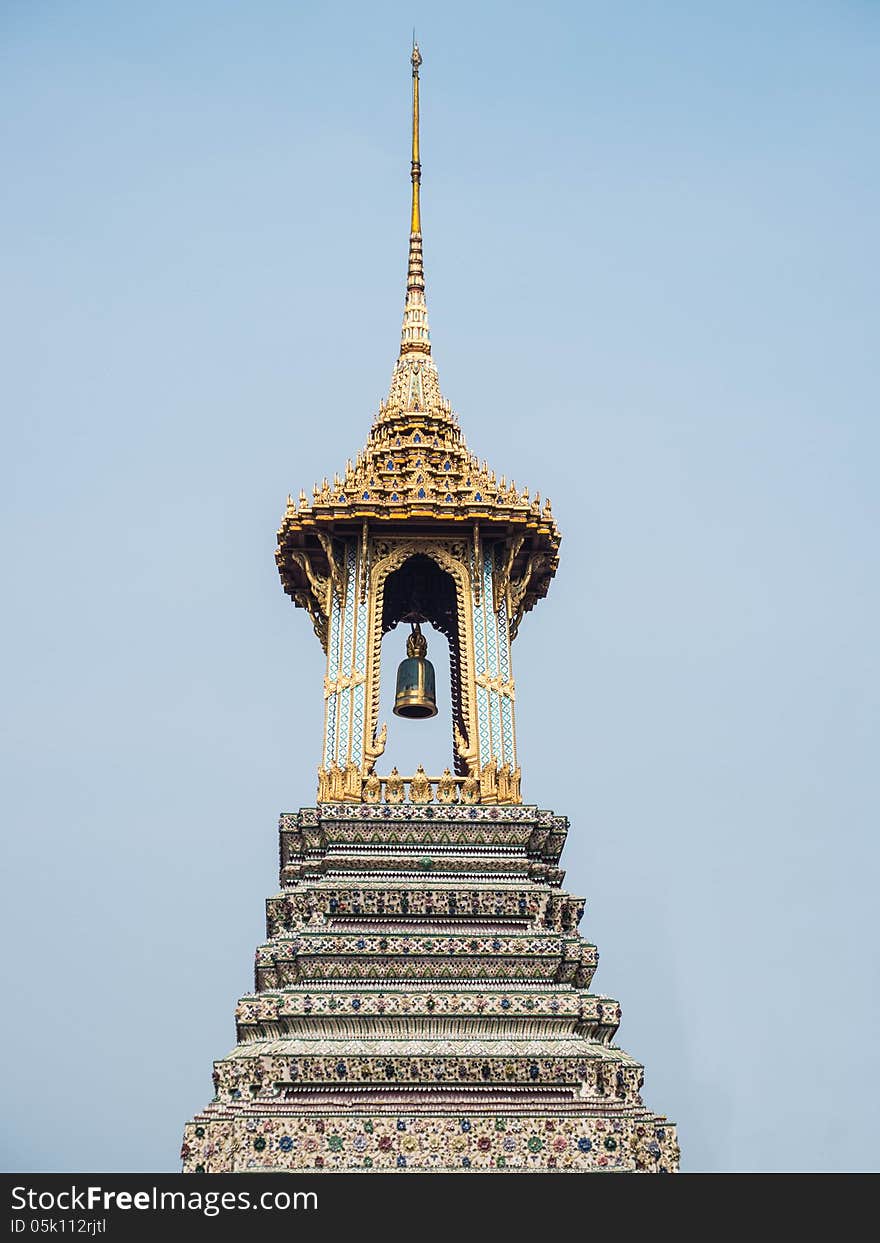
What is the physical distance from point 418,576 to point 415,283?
7432mm

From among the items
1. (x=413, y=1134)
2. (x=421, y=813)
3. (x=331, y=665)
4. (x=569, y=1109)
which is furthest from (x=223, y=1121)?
(x=331, y=665)

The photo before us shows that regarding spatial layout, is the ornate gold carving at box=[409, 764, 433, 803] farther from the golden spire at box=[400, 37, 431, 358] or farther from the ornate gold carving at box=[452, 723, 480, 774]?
the golden spire at box=[400, 37, 431, 358]

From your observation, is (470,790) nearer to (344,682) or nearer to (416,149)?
(344,682)

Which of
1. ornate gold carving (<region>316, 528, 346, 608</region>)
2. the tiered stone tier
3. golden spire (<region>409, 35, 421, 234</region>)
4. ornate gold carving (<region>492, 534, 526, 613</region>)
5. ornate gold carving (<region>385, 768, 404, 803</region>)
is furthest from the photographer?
golden spire (<region>409, 35, 421, 234</region>)

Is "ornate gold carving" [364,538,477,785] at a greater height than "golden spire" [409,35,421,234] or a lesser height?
lesser

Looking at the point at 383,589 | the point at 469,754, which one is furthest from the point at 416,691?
the point at 469,754

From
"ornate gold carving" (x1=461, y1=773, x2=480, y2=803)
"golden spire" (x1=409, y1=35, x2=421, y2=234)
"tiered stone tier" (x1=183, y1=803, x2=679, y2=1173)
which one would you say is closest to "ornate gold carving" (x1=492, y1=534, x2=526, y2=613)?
"ornate gold carving" (x1=461, y1=773, x2=480, y2=803)

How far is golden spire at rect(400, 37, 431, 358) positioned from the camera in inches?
1703

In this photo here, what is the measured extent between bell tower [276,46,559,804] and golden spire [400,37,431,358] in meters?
2.40

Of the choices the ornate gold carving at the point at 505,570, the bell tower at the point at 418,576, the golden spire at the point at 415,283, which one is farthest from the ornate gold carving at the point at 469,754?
the golden spire at the point at 415,283

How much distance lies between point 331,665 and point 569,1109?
11.5 m

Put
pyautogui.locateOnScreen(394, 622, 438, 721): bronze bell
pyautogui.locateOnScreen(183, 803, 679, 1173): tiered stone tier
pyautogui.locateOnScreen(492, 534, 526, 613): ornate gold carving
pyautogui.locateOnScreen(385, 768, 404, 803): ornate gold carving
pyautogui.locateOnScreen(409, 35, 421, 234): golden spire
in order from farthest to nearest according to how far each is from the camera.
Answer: pyautogui.locateOnScreen(409, 35, 421, 234): golden spire < pyautogui.locateOnScreen(394, 622, 438, 721): bronze bell < pyautogui.locateOnScreen(492, 534, 526, 613): ornate gold carving < pyautogui.locateOnScreen(385, 768, 404, 803): ornate gold carving < pyautogui.locateOnScreen(183, 803, 679, 1173): tiered stone tier

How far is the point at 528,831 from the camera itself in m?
34.6
